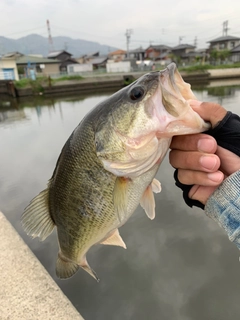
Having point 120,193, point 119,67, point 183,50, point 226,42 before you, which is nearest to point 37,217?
point 120,193

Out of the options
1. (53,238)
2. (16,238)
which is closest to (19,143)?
(53,238)

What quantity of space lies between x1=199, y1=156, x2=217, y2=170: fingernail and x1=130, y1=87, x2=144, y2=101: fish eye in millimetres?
414

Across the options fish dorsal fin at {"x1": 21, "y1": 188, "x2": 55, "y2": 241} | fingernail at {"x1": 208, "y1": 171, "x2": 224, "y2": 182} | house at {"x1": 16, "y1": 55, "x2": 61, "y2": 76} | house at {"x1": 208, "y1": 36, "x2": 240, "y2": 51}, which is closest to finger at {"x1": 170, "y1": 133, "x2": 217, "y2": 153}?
fingernail at {"x1": 208, "y1": 171, "x2": 224, "y2": 182}

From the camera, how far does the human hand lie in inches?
51.1

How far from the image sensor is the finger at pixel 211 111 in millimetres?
1284

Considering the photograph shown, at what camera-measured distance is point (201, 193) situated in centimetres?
153

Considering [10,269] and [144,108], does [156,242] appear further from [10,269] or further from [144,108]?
[144,108]

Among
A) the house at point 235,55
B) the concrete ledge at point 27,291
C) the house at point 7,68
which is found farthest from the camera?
the house at point 235,55

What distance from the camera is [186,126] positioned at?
4.03ft

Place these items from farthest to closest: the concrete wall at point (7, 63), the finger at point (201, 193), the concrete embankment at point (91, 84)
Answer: the concrete wall at point (7, 63)
the concrete embankment at point (91, 84)
the finger at point (201, 193)

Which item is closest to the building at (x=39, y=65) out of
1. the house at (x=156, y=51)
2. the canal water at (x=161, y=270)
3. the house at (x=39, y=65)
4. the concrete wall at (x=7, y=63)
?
the house at (x=39, y=65)

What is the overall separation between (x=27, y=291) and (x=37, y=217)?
136 centimetres

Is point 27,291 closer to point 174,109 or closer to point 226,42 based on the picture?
point 174,109

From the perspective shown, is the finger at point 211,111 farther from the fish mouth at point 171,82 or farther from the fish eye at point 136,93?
the fish eye at point 136,93
